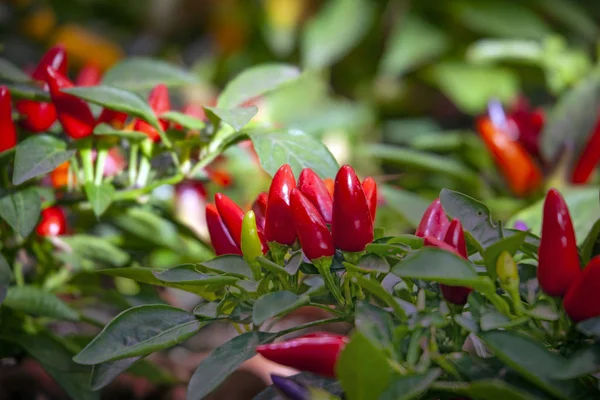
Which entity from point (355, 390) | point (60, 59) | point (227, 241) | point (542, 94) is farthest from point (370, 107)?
point (355, 390)

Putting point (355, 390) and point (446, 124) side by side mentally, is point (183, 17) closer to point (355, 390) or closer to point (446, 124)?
point (446, 124)

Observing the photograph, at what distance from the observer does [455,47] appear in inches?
76.5

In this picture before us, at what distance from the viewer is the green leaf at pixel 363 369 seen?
0.39 meters

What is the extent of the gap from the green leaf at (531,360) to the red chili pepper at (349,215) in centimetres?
12

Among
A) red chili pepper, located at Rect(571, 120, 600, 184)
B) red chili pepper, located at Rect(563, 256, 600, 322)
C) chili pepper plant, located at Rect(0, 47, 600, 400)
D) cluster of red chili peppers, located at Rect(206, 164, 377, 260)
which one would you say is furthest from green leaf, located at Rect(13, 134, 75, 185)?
red chili pepper, located at Rect(571, 120, 600, 184)

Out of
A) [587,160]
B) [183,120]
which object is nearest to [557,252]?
[183,120]

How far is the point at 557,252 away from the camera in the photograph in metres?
0.47

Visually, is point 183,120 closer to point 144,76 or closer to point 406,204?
point 144,76

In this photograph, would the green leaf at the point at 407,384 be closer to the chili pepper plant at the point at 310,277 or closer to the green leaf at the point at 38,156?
the chili pepper plant at the point at 310,277

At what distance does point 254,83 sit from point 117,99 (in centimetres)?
17

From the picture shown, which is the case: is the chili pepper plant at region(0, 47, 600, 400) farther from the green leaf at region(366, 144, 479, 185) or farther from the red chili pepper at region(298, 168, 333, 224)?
the green leaf at region(366, 144, 479, 185)

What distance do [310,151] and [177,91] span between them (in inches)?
59.7

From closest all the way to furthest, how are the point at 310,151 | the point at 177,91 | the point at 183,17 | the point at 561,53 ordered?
the point at 310,151
the point at 561,53
the point at 177,91
the point at 183,17

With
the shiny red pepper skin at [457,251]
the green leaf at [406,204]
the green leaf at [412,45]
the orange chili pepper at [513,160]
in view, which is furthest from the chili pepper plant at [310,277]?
the green leaf at [412,45]
